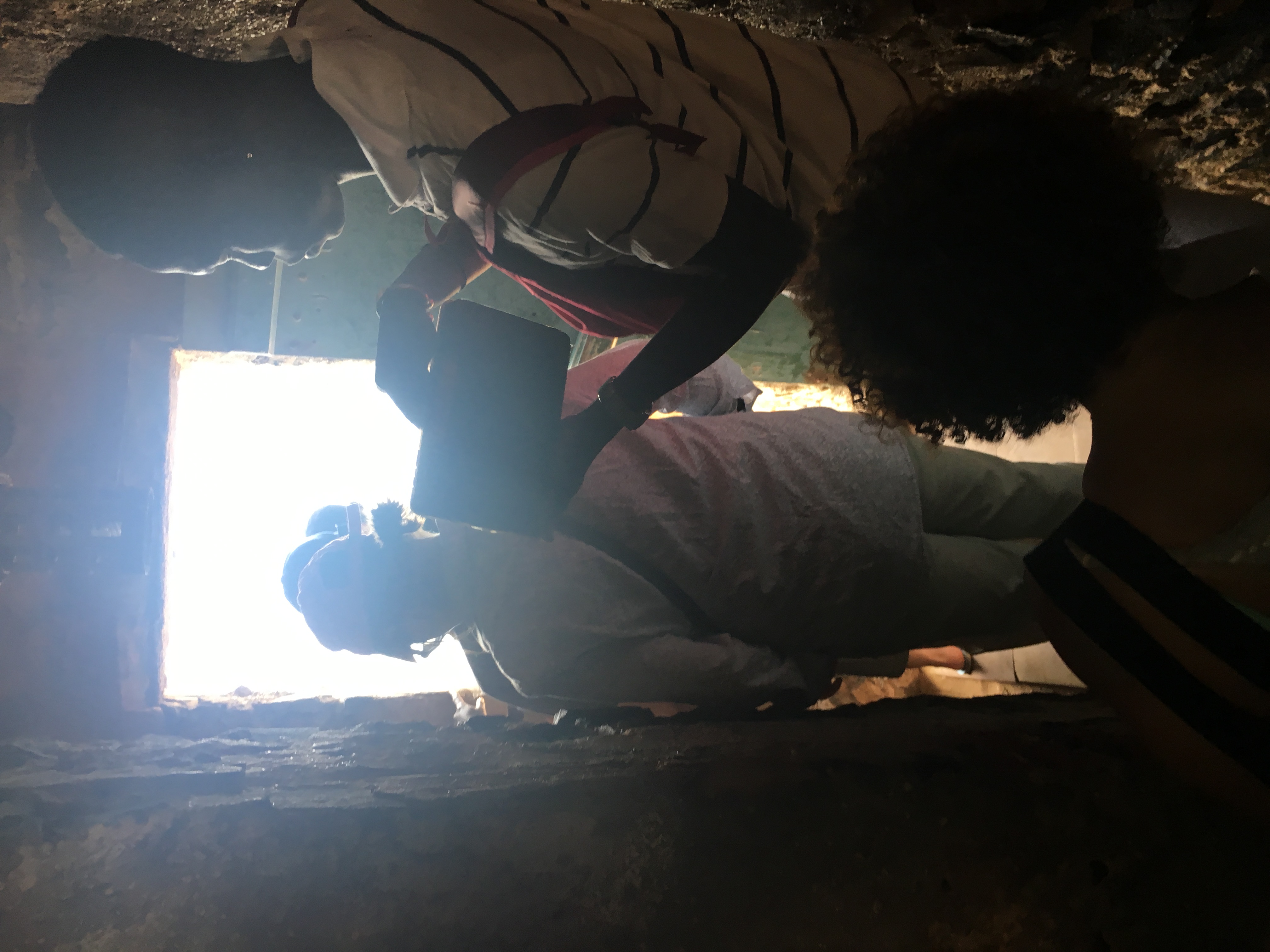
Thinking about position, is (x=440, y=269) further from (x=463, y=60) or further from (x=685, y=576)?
(x=685, y=576)

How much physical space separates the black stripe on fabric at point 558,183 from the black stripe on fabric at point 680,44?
13.2 inches

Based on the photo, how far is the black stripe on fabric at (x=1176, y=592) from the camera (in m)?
0.76

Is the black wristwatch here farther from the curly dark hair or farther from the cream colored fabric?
the curly dark hair

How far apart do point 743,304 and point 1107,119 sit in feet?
1.89

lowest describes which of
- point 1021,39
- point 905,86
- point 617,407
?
point 617,407

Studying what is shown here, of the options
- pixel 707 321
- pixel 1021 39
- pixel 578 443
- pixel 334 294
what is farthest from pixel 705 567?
pixel 334 294

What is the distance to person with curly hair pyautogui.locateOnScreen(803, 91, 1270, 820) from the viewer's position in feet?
2.67

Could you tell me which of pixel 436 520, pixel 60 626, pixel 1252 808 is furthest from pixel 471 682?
pixel 1252 808

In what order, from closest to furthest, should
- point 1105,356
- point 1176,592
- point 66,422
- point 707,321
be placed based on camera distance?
point 1176,592 → point 1105,356 → point 707,321 → point 66,422

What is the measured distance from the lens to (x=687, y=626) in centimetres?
130

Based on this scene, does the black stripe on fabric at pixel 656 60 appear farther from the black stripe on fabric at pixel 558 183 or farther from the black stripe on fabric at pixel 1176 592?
the black stripe on fabric at pixel 1176 592

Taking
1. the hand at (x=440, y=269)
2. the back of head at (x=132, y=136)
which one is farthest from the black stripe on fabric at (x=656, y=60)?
the back of head at (x=132, y=136)

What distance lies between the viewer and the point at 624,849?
1.02m

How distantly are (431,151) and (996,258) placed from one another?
812mm
